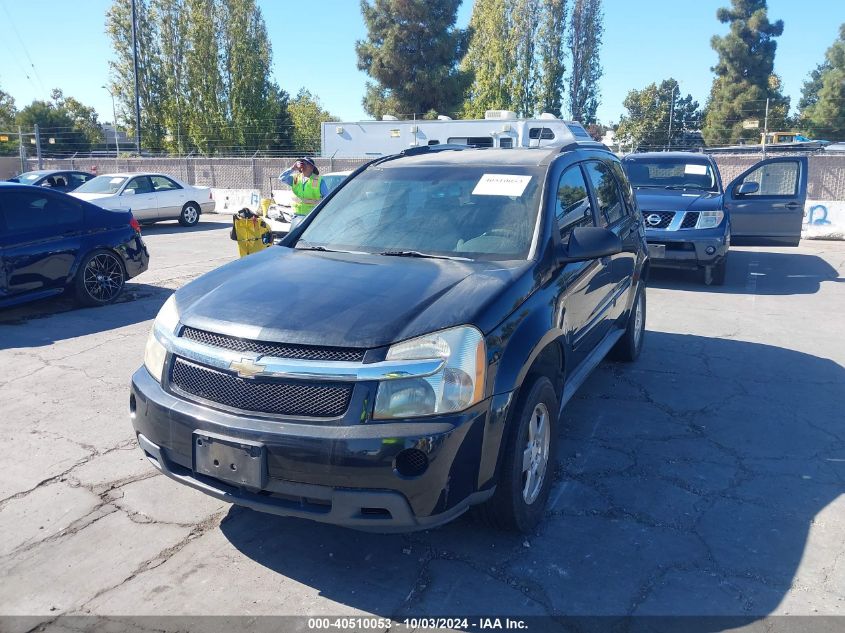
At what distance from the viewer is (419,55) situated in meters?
39.0

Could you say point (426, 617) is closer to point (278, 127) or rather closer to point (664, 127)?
point (278, 127)

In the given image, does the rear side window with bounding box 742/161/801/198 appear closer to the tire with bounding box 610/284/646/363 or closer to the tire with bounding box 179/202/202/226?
the tire with bounding box 610/284/646/363

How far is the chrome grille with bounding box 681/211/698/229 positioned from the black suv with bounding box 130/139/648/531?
6061 millimetres

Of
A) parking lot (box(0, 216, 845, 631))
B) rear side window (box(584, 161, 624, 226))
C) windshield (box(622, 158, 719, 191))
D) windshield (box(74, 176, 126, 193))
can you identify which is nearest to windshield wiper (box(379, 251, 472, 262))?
parking lot (box(0, 216, 845, 631))

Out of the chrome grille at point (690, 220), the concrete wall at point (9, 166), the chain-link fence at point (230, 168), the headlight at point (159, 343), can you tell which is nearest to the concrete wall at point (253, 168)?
the chain-link fence at point (230, 168)

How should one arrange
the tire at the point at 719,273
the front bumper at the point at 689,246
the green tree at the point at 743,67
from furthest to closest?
the green tree at the point at 743,67, the tire at the point at 719,273, the front bumper at the point at 689,246

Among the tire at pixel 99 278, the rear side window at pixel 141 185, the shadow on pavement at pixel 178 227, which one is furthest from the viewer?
the shadow on pavement at pixel 178 227

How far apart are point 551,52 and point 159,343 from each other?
4566 centimetres

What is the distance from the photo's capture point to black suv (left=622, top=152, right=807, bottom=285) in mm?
9297

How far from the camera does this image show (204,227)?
1783cm

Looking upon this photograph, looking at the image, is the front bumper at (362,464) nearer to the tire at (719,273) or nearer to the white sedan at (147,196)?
the tire at (719,273)

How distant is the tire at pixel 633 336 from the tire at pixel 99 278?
20.2 ft

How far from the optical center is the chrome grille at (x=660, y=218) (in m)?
9.42

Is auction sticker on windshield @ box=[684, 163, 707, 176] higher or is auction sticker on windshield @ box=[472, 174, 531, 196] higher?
auction sticker on windshield @ box=[684, 163, 707, 176]
